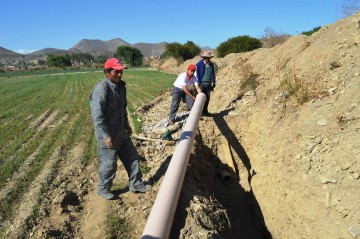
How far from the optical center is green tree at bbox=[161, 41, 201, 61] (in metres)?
48.8

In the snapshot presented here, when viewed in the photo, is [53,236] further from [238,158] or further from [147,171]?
[238,158]

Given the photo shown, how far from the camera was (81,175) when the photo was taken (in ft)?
19.9

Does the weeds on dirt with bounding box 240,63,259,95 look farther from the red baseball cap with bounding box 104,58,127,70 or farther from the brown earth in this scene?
the red baseball cap with bounding box 104,58,127,70

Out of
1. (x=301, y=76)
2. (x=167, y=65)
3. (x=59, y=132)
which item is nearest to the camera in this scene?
(x=301, y=76)

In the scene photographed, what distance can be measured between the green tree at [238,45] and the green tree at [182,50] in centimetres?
1699

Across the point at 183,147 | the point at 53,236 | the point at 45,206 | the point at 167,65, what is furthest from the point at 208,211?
the point at 167,65

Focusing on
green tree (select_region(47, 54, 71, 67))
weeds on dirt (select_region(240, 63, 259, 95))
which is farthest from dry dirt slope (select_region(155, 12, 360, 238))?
green tree (select_region(47, 54, 71, 67))

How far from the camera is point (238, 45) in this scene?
29922mm

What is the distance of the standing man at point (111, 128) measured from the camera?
13.2 ft

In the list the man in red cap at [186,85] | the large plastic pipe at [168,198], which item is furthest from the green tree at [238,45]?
the large plastic pipe at [168,198]

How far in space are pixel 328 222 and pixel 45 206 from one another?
414cm

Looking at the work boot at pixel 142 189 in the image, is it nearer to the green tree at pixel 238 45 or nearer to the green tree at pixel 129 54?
the green tree at pixel 238 45

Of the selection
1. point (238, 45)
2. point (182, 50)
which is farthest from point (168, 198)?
point (182, 50)

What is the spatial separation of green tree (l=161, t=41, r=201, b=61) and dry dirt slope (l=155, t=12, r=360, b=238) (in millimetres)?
41736
